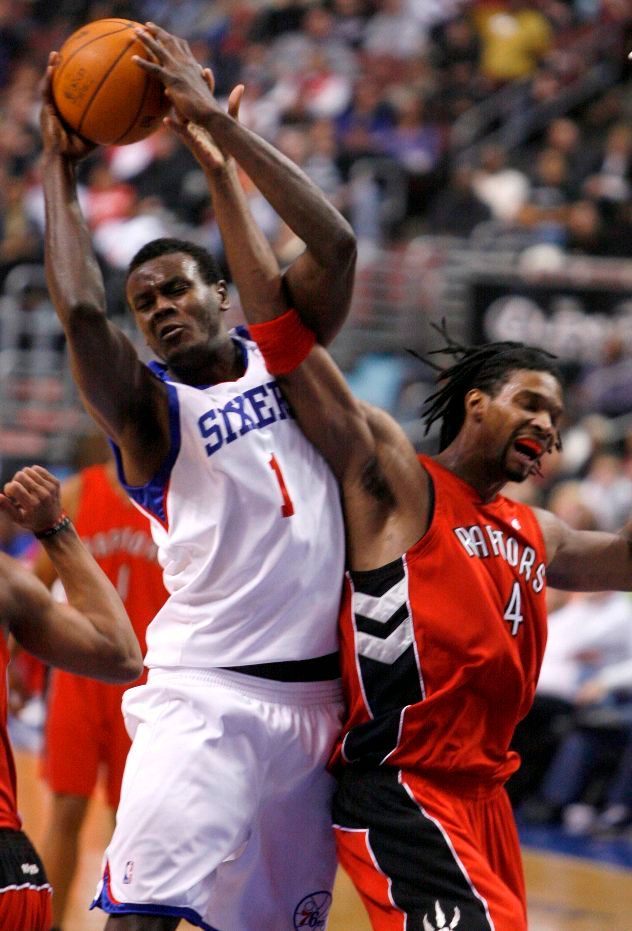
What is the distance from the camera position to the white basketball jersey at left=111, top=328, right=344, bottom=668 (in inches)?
154

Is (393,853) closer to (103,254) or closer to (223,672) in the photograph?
(223,672)

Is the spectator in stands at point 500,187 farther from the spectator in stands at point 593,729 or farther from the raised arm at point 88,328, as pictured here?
the raised arm at point 88,328

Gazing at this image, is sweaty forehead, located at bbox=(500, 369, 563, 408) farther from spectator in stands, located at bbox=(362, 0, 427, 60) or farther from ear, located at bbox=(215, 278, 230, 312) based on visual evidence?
spectator in stands, located at bbox=(362, 0, 427, 60)

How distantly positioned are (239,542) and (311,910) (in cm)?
102

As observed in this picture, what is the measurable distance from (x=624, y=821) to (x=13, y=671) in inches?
175

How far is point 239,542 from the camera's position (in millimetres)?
3932

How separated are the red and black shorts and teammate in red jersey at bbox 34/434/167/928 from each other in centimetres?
265

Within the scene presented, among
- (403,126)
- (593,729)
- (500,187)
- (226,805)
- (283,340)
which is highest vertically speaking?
(403,126)

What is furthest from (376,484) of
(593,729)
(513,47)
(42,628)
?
(513,47)

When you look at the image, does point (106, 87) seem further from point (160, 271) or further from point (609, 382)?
point (609, 382)

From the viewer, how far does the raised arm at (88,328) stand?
3.77 m

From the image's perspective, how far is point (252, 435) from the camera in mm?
3984

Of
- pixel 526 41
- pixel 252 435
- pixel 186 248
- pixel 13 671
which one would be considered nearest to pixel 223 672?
pixel 252 435

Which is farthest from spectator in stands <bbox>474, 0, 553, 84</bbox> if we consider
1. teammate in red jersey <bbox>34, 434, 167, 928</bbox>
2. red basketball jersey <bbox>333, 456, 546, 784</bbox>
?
red basketball jersey <bbox>333, 456, 546, 784</bbox>
